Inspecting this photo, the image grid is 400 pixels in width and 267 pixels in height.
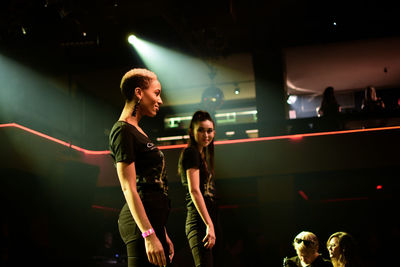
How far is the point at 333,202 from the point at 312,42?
109 inches

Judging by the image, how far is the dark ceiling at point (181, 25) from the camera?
17.1ft

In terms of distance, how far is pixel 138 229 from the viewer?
60.2 inches

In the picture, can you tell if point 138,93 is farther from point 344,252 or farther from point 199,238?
point 344,252

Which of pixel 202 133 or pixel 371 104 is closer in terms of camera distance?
pixel 202 133

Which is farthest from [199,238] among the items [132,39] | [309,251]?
[132,39]

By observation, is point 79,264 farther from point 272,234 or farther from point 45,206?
point 272,234

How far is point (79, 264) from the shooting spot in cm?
557

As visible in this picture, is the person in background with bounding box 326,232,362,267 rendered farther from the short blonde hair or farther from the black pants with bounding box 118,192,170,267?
the short blonde hair

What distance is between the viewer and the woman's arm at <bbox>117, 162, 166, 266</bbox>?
1.48 m

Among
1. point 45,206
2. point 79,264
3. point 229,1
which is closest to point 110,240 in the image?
point 79,264

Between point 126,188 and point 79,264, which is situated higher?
point 126,188

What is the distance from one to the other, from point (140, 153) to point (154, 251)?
37cm

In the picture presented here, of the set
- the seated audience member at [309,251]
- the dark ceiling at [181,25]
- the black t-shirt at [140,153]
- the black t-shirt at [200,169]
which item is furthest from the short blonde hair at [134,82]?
the dark ceiling at [181,25]

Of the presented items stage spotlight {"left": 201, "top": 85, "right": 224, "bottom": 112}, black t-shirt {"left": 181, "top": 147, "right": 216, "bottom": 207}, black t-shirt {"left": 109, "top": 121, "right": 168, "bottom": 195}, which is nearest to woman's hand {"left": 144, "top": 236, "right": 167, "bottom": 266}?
black t-shirt {"left": 109, "top": 121, "right": 168, "bottom": 195}
